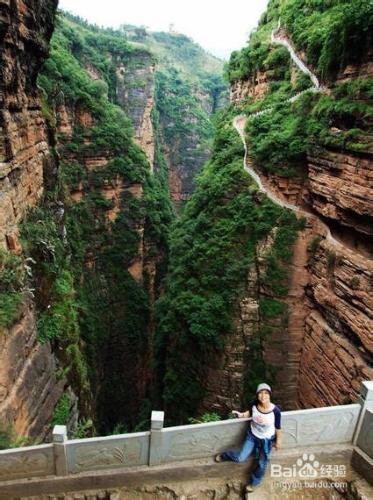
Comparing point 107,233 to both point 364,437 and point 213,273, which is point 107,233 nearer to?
point 213,273

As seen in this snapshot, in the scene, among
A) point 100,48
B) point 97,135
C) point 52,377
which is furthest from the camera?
point 100,48

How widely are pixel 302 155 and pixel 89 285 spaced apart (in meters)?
16.2

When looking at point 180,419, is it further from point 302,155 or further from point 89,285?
point 302,155

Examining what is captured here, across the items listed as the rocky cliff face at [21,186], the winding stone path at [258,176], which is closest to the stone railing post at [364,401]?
the rocky cliff face at [21,186]

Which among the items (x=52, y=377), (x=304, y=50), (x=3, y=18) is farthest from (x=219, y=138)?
(x=52, y=377)

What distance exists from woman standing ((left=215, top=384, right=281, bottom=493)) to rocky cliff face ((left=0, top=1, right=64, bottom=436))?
4898 millimetres

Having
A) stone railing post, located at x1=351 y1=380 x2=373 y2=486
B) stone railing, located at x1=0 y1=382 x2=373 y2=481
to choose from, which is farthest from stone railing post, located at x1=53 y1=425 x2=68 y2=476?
stone railing post, located at x1=351 y1=380 x2=373 y2=486

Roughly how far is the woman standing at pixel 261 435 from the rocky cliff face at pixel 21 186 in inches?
193

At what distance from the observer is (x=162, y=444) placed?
543cm

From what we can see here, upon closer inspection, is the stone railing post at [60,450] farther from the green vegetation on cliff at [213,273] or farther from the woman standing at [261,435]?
the green vegetation on cliff at [213,273]

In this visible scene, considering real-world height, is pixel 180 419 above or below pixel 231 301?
below

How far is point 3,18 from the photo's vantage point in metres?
7.91

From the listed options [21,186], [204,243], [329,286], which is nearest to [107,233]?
[204,243]

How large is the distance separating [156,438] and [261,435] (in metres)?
1.55
